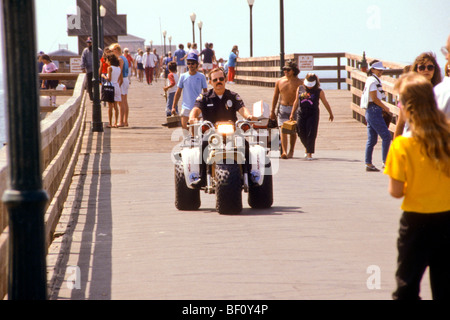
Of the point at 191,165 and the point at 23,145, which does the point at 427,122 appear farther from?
the point at 191,165

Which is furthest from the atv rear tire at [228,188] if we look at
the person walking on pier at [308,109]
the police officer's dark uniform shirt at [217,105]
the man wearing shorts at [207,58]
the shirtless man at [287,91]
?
the man wearing shorts at [207,58]

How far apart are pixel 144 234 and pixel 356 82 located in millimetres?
17394

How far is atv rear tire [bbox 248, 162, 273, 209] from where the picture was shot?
10.4 metres

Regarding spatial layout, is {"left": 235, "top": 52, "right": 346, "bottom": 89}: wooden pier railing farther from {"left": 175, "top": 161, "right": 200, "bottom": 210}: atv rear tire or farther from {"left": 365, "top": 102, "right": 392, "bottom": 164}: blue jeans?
{"left": 175, "top": 161, "right": 200, "bottom": 210}: atv rear tire

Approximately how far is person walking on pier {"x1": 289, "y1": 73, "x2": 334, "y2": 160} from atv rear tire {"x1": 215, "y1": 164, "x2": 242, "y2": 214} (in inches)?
255

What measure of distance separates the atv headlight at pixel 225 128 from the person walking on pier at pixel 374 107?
4.68 meters

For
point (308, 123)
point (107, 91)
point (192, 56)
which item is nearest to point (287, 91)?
point (308, 123)

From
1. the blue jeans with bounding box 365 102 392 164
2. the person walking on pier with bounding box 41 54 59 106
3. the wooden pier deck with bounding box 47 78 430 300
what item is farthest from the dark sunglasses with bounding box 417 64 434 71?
the person walking on pier with bounding box 41 54 59 106

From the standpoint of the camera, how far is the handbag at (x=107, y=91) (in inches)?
836

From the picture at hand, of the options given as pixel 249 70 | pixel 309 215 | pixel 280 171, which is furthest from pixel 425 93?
pixel 249 70

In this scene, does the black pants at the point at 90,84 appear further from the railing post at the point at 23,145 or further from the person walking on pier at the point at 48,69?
the railing post at the point at 23,145

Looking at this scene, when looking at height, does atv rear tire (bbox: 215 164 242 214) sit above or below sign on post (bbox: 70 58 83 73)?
below
